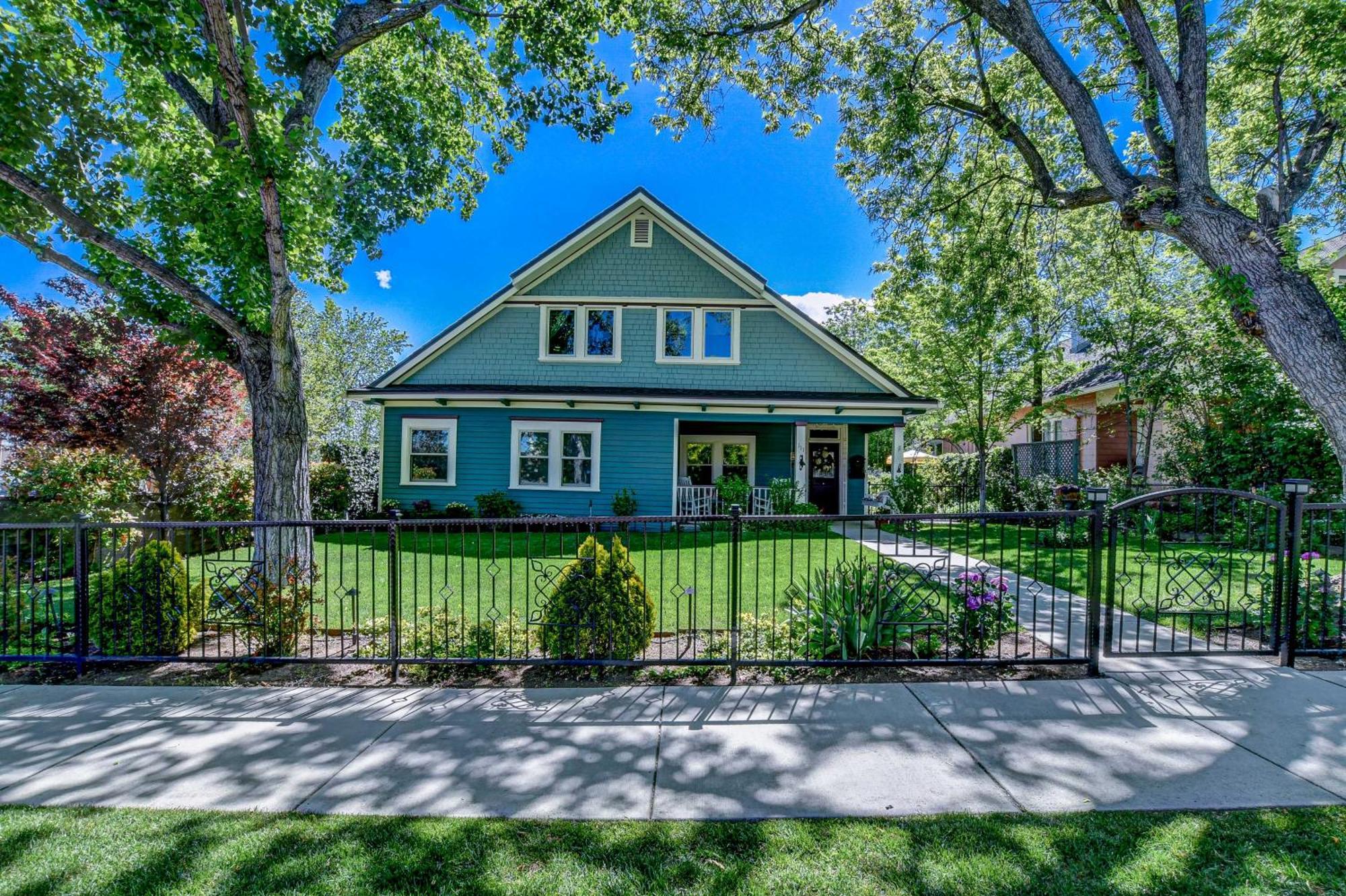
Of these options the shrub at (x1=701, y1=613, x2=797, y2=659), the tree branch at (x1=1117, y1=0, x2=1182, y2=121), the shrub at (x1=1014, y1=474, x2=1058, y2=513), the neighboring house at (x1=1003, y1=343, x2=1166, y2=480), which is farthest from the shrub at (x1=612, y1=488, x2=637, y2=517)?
the neighboring house at (x1=1003, y1=343, x2=1166, y2=480)

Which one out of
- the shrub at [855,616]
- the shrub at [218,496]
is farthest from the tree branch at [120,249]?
the shrub at [855,616]

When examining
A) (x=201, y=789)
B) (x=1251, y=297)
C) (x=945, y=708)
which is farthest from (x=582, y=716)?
(x=1251, y=297)

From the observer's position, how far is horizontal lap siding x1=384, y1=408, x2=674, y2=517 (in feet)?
44.5

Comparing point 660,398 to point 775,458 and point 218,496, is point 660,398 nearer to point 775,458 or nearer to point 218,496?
point 775,458

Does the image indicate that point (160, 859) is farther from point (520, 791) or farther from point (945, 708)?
point (945, 708)

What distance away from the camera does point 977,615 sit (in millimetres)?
4699

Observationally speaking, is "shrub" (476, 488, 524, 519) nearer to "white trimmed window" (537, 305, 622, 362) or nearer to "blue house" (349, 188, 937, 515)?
"blue house" (349, 188, 937, 515)

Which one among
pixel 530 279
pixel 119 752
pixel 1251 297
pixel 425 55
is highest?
pixel 425 55

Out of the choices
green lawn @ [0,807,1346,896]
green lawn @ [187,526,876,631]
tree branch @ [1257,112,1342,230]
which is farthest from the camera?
tree branch @ [1257,112,1342,230]

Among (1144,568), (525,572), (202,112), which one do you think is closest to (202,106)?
(202,112)

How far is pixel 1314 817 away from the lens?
2555mm

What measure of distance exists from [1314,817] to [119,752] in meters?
6.26

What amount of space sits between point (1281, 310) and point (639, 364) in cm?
1107

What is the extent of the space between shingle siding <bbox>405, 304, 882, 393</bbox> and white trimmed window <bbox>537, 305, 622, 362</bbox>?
185 mm
